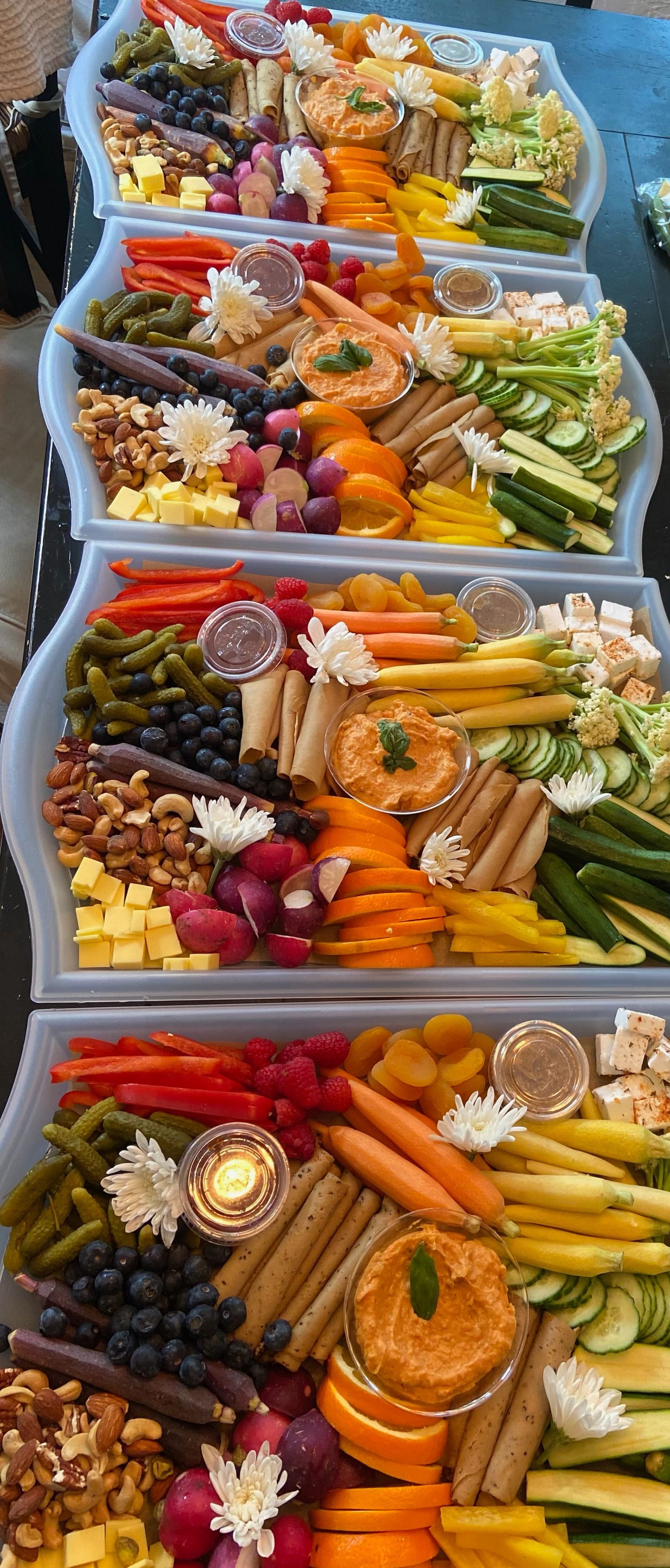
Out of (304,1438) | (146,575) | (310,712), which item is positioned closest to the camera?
(304,1438)

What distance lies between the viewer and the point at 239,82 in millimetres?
3168

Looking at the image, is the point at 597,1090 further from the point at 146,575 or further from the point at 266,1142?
the point at 146,575

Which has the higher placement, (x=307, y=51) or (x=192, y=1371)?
(x=307, y=51)

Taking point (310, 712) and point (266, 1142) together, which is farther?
point (310, 712)

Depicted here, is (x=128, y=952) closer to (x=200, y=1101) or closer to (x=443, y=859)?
(x=200, y=1101)

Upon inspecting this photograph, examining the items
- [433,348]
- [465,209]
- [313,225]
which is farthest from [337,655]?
[465,209]

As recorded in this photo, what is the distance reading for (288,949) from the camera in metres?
1.88

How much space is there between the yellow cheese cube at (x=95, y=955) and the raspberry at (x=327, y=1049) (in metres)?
0.40

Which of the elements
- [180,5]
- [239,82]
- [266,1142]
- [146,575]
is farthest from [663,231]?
[266,1142]

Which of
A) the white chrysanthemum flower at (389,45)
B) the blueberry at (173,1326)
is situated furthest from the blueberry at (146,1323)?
the white chrysanthemum flower at (389,45)

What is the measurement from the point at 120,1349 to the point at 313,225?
2880 millimetres

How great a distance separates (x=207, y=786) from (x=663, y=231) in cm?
255

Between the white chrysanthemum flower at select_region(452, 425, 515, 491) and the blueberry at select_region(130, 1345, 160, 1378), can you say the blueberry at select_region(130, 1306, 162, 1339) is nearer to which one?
the blueberry at select_region(130, 1345, 160, 1378)

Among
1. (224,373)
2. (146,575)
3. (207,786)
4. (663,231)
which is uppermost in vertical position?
(663,231)
